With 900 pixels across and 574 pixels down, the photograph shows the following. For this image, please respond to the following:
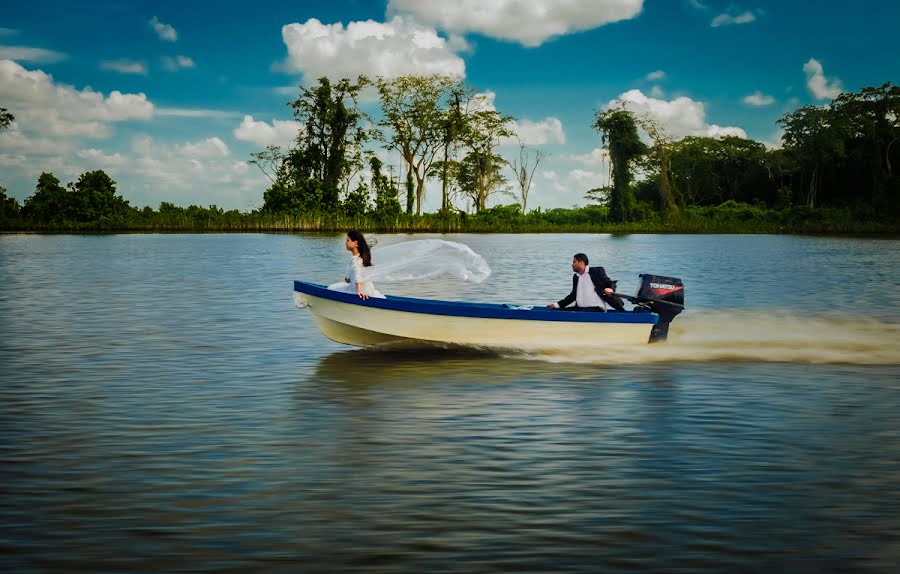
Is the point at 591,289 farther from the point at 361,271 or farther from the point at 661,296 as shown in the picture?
the point at 361,271

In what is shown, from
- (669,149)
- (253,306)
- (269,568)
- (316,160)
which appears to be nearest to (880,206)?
(669,149)

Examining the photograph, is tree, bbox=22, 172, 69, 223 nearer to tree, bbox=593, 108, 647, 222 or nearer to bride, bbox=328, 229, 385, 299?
tree, bbox=593, 108, 647, 222

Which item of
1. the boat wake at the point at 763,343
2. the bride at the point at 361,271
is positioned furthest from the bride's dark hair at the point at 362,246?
the boat wake at the point at 763,343

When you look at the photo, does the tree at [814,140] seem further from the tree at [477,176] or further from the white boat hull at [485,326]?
the white boat hull at [485,326]

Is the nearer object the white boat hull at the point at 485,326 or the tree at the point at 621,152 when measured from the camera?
the white boat hull at the point at 485,326

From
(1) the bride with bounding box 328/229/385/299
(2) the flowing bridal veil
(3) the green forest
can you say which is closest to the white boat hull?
(1) the bride with bounding box 328/229/385/299

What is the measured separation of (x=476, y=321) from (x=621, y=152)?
83.2 meters

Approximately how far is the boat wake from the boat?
37 centimetres

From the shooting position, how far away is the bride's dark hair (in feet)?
43.7

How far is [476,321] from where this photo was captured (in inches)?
555

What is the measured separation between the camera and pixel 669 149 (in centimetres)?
10275

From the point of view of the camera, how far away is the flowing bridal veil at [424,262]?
14.6 m

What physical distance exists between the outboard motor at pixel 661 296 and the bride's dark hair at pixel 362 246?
4.20 metres

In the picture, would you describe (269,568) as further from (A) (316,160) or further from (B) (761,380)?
(A) (316,160)
